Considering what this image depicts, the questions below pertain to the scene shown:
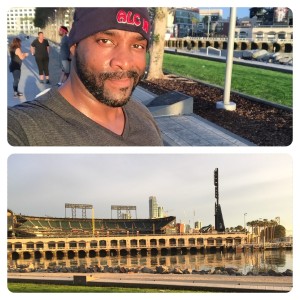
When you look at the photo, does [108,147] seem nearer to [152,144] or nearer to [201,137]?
[152,144]

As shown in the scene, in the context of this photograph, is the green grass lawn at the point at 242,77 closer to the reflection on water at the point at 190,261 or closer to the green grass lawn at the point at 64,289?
the reflection on water at the point at 190,261

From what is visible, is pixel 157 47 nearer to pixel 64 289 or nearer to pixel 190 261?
pixel 190 261

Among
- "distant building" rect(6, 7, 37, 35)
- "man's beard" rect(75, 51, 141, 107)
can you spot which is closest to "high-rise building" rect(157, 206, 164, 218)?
"man's beard" rect(75, 51, 141, 107)

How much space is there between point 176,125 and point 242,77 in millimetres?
452

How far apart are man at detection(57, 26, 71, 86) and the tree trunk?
43 cm

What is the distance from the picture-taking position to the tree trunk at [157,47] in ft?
7.67

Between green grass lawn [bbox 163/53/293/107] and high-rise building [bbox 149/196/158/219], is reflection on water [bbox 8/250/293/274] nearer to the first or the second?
high-rise building [bbox 149/196/158/219]

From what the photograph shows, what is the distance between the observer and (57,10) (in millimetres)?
2277

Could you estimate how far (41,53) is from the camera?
232 cm

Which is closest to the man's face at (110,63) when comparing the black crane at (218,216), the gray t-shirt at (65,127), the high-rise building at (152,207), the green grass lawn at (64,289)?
the gray t-shirt at (65,127)

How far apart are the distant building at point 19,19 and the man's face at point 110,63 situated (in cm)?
31

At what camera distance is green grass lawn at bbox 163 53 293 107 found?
2.40 meters
